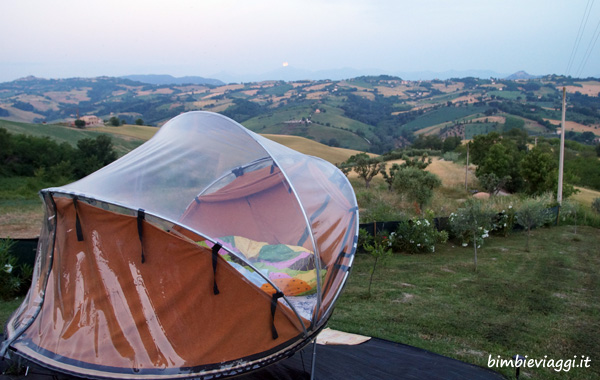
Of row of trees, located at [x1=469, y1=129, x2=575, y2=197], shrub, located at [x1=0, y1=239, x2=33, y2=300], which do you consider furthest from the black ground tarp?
row of trees, located at [x1=469, y1=129, x2=575, y2=197]

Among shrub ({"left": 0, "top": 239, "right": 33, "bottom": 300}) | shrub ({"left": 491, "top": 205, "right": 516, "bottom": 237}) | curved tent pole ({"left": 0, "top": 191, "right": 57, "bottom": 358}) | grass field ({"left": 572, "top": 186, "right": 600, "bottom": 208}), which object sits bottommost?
grass field ({"left": 572, "top": 186, "right": 600, "bottom": 208})

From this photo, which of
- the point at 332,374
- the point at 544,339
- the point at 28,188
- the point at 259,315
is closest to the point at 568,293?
the point at 544,339

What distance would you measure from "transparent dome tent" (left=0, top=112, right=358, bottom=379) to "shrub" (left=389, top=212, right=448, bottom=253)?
23.9 feet

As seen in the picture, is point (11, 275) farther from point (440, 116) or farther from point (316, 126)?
point (440, 116)

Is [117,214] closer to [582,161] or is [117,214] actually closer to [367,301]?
[367,301]

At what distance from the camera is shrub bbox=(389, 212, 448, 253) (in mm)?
11664

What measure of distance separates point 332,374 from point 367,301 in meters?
3.31

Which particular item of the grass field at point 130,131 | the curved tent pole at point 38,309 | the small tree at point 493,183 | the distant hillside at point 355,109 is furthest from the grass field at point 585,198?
the grass field at point 130,131

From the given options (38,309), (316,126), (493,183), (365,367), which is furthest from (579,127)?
(38,309)

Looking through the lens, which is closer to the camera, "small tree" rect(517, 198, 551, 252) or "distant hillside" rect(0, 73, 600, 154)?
"small tree" rect(517, 198, 551, 252)

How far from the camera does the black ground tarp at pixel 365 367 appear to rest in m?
4.14

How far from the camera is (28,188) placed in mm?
27500

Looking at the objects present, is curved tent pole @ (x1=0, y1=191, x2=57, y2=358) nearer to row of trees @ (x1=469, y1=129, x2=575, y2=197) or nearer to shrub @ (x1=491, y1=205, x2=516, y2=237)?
shrub @ (x1=491, y1=205, x2=516, y2=237)

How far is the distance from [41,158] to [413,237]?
35172 millimetres
